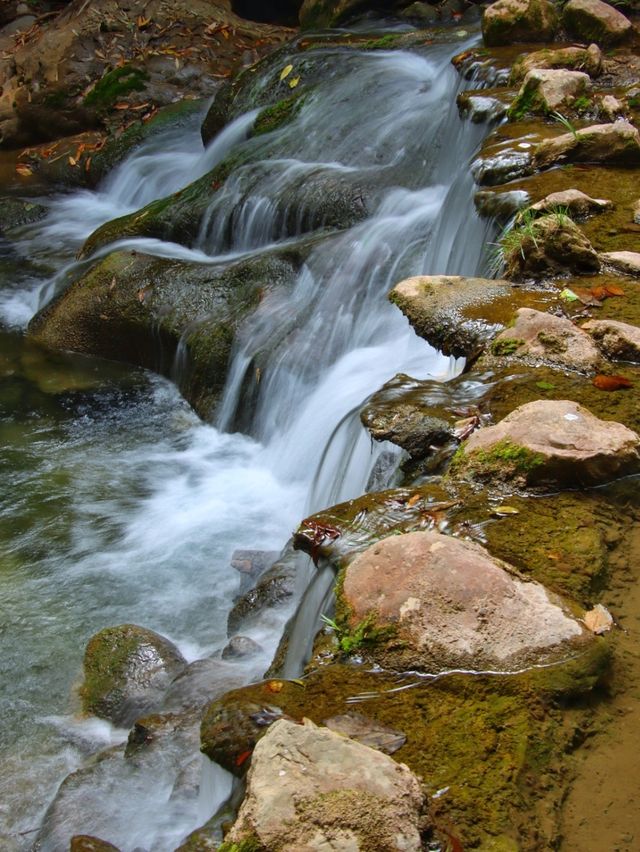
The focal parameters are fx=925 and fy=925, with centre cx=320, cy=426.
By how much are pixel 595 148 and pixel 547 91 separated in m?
1.08

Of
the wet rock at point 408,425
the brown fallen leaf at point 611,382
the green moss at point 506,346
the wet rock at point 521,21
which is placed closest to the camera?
the wet rock at point 408,425

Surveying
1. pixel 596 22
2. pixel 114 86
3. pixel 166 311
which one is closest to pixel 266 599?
pixel 166 311

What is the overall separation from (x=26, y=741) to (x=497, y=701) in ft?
8.59

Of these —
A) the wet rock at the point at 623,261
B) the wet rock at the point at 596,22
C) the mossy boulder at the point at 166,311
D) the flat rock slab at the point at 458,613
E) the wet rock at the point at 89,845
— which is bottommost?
the wet rock at the point at 89,845

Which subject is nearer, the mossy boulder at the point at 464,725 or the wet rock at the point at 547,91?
the mossy boulder at the point at 464,725

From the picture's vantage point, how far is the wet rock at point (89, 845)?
316cm

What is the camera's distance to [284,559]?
4.92m

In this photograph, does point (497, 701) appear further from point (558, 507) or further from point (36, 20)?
point (36, 20)

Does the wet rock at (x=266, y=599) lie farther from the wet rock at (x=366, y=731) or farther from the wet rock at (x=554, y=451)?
the wet rock at (x=366, y=731)

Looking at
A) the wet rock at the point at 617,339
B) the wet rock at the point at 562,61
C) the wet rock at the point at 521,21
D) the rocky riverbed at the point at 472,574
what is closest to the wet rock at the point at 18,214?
the rocky riverbed at the point at 472,574

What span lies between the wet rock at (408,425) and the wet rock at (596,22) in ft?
19.7

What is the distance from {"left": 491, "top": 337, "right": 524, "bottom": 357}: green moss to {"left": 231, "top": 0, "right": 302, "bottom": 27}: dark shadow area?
1209 cm

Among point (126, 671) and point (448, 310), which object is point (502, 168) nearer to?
point (448, 310)

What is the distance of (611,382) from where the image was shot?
3.68 m
